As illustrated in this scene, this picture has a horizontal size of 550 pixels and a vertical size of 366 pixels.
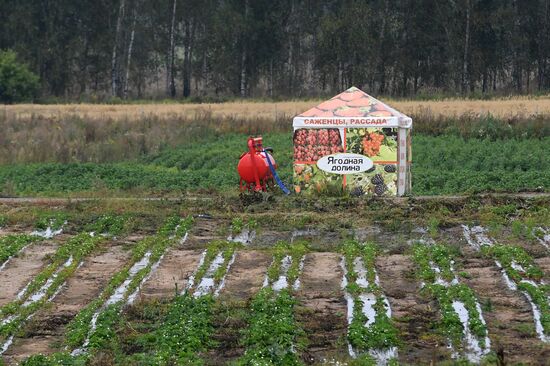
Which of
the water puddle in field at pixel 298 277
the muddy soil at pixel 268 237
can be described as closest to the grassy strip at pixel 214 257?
the muddy soil at pixel 268 237

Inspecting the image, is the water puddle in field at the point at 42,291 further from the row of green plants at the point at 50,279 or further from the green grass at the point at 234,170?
the green grass at the point at 234,170

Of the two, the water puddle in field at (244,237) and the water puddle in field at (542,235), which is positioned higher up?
the water puddle in field at (542,235)

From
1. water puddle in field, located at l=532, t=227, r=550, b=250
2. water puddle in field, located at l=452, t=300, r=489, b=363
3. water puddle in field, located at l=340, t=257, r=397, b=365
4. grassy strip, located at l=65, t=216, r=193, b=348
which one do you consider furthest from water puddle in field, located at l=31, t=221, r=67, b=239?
water puddle in field, located at l=452, t=300, r=489, b=363

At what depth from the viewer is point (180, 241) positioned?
17.2 meters

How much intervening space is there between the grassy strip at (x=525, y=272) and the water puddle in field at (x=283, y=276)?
2.85 m

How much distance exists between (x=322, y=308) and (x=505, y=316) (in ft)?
6.92

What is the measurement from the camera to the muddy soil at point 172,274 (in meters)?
13.6

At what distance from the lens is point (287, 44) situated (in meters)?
71.6

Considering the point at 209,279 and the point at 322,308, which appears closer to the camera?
the point at 322,308

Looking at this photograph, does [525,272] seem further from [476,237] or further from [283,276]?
[283,276]

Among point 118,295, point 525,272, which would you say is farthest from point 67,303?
point 525,272

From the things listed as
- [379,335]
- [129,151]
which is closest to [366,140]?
[379,335]

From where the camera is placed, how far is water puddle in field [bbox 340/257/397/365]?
10.8 m

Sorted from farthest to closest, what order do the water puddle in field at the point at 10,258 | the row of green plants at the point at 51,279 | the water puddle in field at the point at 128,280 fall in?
the water puddle in field at the point at 10,258 → the water puddle in field at the point at 128,280 → the row of green plants at the point at 51,279
